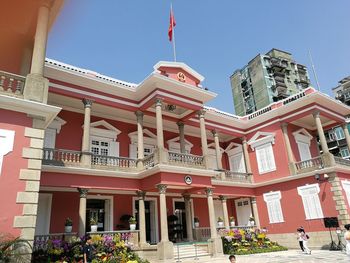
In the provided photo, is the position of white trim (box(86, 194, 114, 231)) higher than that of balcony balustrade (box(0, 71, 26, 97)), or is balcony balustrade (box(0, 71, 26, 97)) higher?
balcony balustrade (box(0, 71, 26, 97))

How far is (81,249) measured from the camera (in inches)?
423

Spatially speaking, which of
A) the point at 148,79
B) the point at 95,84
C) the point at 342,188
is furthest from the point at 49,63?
the point at 342,188

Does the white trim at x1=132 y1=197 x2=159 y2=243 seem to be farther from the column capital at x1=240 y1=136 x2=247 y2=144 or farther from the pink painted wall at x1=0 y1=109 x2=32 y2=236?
the pink painted wall at x1=0 y1=109 x2=32 y2=236

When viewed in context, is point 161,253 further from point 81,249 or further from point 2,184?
point 2,184

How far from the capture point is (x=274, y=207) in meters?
18.8

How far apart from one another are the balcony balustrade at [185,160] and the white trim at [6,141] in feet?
25.3

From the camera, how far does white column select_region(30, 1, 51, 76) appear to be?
28.0ft

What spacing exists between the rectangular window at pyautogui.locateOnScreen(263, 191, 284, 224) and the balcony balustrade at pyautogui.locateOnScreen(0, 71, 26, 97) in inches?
642

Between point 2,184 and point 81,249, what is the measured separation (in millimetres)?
4885

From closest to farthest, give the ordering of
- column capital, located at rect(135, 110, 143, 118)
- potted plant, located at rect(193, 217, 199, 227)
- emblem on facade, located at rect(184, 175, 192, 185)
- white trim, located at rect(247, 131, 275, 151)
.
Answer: emblem on facade, located at rect(184, 175, 192, 185) → column capital, located at rect(135, 110, 143, 118) → potted plant, located at rect(193, 217, 199, 227) → white trim, located at rect(247, 131, 275, 151)

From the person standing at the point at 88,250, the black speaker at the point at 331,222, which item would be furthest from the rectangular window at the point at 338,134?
the person standing at the point at 88,250

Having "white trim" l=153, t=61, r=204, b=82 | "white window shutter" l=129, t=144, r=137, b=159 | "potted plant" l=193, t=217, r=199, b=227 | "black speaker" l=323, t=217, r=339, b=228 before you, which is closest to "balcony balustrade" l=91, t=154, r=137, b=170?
"white window shutter" l=129, t=144, r=137, b=159

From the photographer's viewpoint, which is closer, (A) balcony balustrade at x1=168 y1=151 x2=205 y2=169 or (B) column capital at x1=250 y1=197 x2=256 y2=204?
(A) balcony balustrade at x1=168 y1=151 x2=205 y2=169

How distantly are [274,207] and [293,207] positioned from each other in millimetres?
1298
